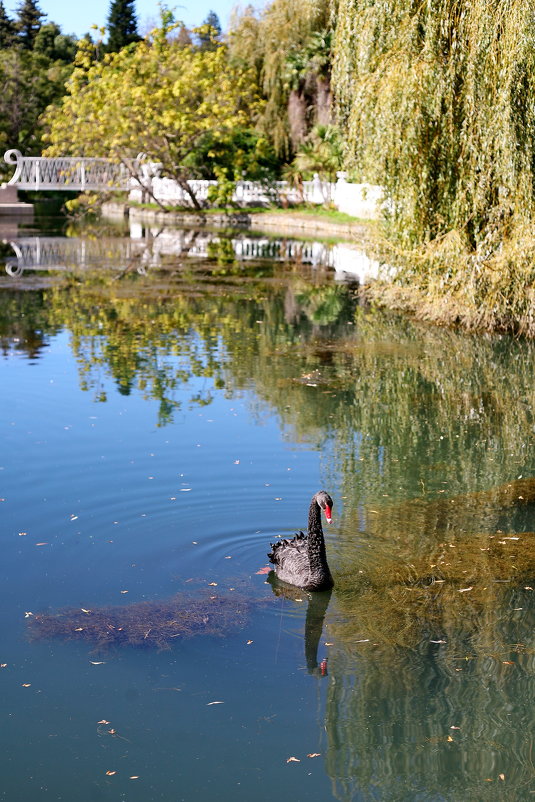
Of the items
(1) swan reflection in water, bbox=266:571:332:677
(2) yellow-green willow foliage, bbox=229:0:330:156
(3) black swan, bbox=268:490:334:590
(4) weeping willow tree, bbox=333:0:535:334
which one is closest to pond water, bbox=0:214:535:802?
(1) swan reflection in water, bbox=266:571:332:677

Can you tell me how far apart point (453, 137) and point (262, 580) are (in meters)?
11.4

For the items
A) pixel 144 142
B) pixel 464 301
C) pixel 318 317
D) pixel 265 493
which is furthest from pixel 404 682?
pixel 144 142

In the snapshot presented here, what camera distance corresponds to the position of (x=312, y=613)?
7207 millimetres

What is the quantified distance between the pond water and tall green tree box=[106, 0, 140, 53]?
192 ft

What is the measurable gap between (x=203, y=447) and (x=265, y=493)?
5.39 feet

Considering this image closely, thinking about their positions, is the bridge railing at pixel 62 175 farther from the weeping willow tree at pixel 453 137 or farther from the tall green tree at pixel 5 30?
the weeping willow tree at pixel 453 137

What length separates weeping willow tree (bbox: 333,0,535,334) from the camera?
16.3 m

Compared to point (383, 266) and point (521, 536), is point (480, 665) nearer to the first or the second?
point (521, 536)

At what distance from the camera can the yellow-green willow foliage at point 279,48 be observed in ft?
140

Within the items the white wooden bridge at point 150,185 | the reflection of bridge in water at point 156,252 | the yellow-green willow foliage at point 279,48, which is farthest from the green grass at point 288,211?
the yellow-green willow foliage at point 279,48

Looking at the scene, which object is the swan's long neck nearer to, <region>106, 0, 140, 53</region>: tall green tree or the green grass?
the green grass

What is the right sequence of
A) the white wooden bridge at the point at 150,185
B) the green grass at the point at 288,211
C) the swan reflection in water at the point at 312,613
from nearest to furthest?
1. the swan reflection in water at the point at 312,613
2. the green grass at the point at 288,211
3. the white wooden bridge at the point at 150,185

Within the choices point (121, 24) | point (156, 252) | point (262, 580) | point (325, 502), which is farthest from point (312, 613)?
point (121, 24)

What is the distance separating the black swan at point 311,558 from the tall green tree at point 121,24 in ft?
218
